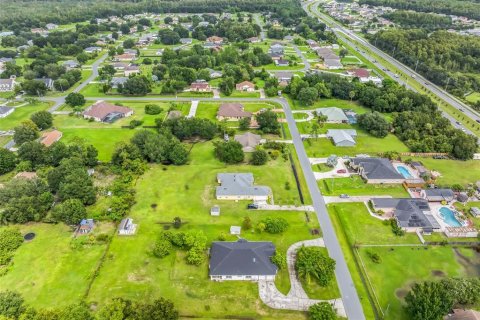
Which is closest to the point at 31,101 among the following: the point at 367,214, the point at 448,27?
the point at 367,214

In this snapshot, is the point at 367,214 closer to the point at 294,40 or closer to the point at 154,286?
the point at 154,286

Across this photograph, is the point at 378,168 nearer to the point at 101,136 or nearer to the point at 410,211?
the point at 410,211

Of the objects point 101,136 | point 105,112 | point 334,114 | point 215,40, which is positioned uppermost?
point 334,114

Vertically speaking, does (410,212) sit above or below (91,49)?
above

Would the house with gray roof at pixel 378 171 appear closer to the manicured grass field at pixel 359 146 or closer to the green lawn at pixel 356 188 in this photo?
the green lawn at pixel 356 188

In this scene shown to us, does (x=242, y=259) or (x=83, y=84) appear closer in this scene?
(x=242, y=259)

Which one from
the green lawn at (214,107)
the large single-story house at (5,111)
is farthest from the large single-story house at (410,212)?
the large single-story house at (5,111)

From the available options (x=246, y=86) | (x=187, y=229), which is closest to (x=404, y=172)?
(x=187, y=229)

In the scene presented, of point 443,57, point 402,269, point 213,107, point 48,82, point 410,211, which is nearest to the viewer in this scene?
point 402,269
